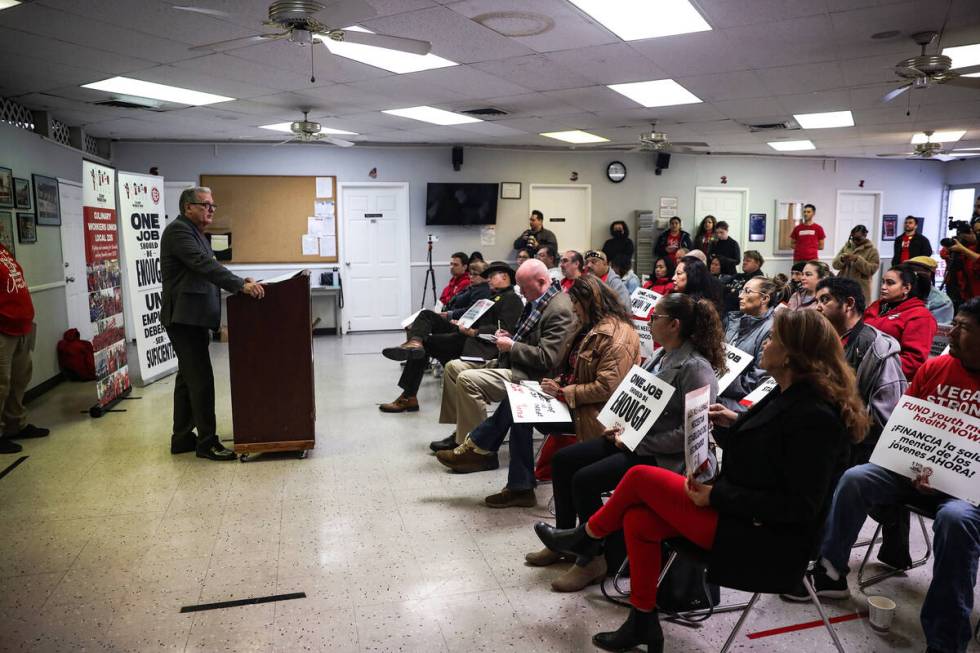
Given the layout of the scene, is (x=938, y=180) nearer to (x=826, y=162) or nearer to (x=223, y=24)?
(x=826, y=162)

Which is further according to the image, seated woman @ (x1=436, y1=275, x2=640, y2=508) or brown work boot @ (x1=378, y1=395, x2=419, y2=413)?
brown work boot @ (x1=378, y1=395, x2=419, y2=413)

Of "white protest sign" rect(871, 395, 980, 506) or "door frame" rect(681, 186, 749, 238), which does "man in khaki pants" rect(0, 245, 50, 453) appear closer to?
"white protest sign" rect(871, 395, 980, 506)

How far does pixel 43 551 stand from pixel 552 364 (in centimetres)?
256

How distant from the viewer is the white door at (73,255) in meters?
6.86

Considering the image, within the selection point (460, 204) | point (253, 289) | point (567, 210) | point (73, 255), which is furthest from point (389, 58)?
point (567, 210)

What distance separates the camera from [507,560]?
2885 mm

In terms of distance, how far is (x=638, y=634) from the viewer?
2.17 m

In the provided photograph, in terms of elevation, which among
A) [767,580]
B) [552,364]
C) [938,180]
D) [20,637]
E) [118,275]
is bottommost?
[20,637]

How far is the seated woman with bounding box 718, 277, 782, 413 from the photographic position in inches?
137

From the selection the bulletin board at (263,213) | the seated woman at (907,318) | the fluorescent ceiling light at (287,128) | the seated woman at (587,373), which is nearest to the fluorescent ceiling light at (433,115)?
the fluorescent ceiling light at (287,128)

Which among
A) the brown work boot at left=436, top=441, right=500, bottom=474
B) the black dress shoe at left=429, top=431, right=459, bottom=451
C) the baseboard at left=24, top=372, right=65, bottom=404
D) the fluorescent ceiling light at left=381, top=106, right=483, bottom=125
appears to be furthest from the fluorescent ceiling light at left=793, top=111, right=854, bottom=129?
the baseboard at left=24, top=372, right=65, bottom=404

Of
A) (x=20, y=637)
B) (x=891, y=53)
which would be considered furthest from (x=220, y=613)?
(x=891, y=53)

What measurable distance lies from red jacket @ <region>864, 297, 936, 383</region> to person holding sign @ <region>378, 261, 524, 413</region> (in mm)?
2197

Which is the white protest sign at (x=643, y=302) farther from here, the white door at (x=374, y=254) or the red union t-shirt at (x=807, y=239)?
the red union t-shirt at (x=807, y=239)
